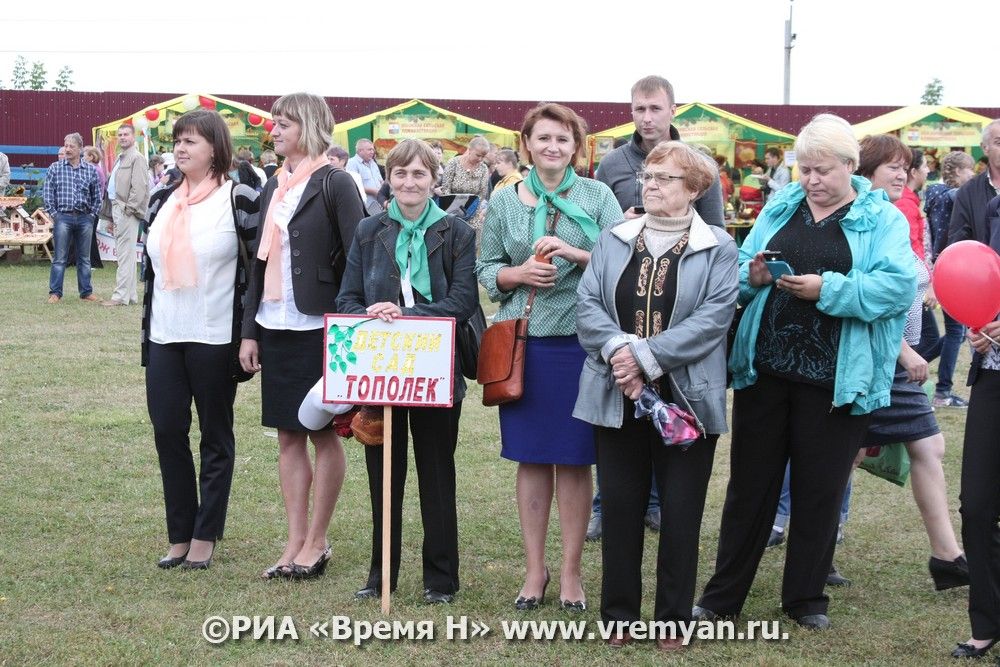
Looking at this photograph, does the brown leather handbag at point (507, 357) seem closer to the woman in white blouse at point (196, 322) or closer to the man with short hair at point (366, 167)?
the woman in white blouse at point (196, 322)

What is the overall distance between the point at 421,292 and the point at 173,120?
18.5 m

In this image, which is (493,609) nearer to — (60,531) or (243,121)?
(60,531)

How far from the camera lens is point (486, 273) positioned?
4.82 m

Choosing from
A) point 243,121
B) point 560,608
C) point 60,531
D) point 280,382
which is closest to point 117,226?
point 243,121

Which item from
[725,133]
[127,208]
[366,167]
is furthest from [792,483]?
[725,133]

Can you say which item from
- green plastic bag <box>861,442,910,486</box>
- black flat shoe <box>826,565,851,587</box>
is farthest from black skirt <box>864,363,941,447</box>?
black flat shoe <box>826,565,851,587</box>

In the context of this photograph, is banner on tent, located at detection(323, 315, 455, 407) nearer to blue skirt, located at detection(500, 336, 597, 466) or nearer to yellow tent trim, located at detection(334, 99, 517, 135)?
blue skirt, located at detection(500, 336, 597, 466)

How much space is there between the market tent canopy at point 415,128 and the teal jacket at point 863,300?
18441mm

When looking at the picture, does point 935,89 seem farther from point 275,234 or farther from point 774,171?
point 275,234

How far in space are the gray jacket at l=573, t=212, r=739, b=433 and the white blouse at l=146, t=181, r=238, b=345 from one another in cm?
179

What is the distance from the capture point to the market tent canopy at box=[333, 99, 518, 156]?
22641 millimetres

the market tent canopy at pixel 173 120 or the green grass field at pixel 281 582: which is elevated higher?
the market tent canopy at pixel 173 120

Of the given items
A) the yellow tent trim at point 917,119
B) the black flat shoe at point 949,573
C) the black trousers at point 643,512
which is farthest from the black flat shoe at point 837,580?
the yellow tent trim at point 917,119

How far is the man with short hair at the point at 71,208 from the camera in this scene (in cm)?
1580
